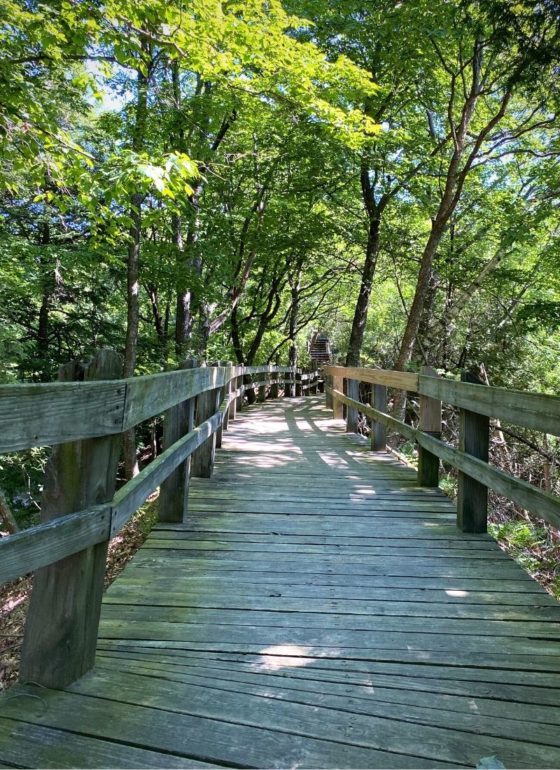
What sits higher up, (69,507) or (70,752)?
(69,507)

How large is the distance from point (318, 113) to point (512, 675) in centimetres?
777

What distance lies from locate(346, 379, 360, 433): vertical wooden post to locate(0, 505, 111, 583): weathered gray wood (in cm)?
720

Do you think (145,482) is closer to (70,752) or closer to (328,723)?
(70,752)

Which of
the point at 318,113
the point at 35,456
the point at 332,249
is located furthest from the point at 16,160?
the point at 332,249

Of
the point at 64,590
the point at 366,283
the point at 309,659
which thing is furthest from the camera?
the point at 366,283

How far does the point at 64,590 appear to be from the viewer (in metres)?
1.86

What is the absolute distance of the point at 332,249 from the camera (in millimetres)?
17891

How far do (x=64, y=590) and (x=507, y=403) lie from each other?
2.48 m

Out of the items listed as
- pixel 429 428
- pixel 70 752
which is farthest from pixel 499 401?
pixel 70 752

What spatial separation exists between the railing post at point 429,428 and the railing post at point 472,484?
1.00 m

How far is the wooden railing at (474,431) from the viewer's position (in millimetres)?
2605

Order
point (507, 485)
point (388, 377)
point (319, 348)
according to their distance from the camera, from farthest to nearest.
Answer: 1. point (319, 348)
2. point (388, 377)
3. point (507, 485)

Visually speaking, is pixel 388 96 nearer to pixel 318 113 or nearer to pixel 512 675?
pixel 318 113

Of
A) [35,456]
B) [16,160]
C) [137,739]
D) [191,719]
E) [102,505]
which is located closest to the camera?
[137,739]
